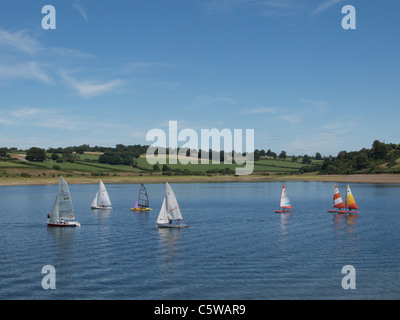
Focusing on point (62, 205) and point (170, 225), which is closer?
point (170, 225)

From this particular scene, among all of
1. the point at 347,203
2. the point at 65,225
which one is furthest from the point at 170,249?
the point at 347,203

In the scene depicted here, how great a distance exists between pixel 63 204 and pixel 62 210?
123 cm

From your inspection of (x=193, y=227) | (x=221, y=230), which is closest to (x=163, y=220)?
(x=193, y=227)

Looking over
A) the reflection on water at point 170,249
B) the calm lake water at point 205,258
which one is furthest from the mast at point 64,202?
the reflection on water at point 170,249

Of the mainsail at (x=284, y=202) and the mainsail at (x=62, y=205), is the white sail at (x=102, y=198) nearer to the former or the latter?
the mainsail at (x=62, y=205)

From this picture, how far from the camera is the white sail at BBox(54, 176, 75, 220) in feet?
251

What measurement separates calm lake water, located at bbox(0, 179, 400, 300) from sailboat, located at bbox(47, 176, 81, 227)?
6.34ft

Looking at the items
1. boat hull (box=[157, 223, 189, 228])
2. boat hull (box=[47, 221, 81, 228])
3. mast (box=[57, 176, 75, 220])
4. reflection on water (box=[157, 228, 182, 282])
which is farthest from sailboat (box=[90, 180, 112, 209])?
reflection on water (box=[157, 228, 182, 282])

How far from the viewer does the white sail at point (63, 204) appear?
251 ft

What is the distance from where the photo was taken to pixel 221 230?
7188 cm

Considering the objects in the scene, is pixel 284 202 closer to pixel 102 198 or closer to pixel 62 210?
pixel 102 198

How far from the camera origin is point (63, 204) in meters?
77.8
